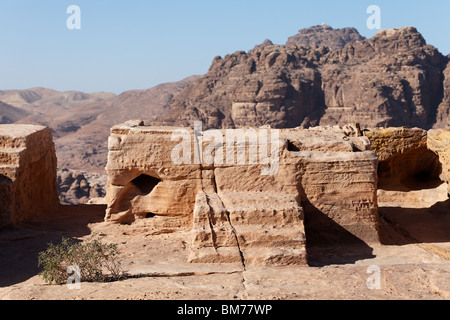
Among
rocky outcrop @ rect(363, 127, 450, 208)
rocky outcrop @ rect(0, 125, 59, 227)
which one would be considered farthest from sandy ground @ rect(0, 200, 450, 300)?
rocky outcrop @ rect(363, 127, 450, 208)

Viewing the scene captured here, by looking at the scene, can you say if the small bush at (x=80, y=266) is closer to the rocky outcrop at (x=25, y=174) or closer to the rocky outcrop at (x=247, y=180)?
the rocky outcrop at (x=247, y=180)

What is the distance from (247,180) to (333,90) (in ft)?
151

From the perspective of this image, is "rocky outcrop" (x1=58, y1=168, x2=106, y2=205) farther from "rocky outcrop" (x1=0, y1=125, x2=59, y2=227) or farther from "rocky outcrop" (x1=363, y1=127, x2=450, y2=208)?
"rocky outcrop" (x1=363, y1=127, x2=450, y2=208)

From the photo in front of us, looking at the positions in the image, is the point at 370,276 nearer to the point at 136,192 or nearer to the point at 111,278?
the point at 111,278

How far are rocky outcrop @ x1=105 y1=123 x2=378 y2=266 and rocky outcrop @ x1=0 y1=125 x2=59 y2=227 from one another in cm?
161

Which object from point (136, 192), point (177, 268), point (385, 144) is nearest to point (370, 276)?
point (177, 268)

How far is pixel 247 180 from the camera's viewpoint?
26.6ft

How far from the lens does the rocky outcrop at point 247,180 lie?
764cm

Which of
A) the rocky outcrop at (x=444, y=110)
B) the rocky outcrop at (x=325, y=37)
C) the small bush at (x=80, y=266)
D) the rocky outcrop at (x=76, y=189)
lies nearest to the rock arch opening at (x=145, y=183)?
the small bush at (x=80, y=266)

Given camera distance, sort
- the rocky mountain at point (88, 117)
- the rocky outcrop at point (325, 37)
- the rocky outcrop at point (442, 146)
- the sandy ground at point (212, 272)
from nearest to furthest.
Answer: the sandy ground at point (212, 272)
the rocky outcrop at point (442, 146)
the rocky mountain at point (88, 117)
the rocky outcrop at point (325, 37)

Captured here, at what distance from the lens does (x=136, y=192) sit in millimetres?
8555

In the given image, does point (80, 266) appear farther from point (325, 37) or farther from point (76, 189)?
point (325, 37)

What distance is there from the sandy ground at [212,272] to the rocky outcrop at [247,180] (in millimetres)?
377

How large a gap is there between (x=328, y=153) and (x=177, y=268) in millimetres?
3191
